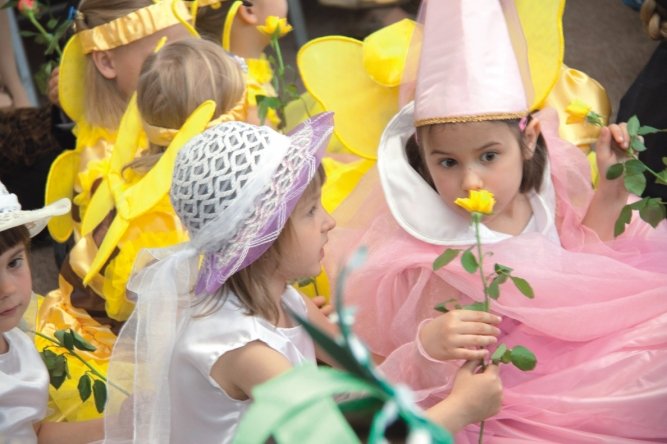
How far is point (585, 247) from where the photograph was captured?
1702 millimetres

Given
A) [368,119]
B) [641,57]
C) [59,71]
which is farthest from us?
[641,57]

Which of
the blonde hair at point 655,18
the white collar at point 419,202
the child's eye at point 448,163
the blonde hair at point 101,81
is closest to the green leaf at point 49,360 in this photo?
the white collar at point 419,202

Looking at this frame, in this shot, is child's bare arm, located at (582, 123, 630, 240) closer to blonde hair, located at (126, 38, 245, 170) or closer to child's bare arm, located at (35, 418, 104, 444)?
blonde hair, located at (126, 38, 245, 170)

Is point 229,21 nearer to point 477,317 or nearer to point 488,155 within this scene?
point 488,155

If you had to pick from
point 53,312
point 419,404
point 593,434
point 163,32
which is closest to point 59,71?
point 163,32

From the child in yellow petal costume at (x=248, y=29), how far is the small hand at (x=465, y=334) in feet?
3.68

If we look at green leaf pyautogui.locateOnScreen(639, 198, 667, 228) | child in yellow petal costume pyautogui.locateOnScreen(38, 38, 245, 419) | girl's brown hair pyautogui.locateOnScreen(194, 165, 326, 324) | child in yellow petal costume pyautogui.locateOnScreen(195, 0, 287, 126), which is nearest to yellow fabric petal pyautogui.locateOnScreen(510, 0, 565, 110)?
green leaf pyautogui.locateOnScreen(639, 198, 667, 228)

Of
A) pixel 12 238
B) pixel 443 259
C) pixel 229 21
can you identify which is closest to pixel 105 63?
pixel 229 21

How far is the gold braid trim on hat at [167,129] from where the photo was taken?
199 cm

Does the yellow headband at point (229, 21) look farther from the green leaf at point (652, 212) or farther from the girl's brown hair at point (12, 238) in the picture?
the green leaf at point (652, 212)

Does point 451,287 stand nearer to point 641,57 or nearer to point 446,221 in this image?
point 446,221

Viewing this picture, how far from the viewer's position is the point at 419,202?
5.55 feet

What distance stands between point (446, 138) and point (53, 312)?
1.08 m

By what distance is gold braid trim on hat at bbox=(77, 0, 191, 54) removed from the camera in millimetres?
2326
